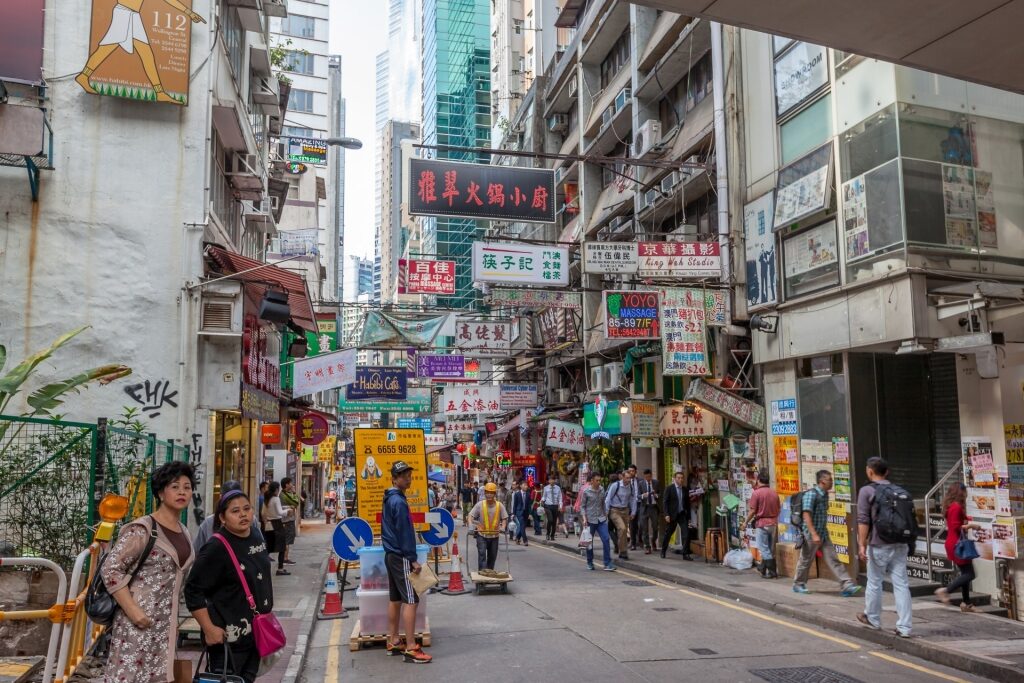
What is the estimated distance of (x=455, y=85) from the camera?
91000 millimetres

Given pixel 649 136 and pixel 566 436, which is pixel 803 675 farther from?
pixel 649 136

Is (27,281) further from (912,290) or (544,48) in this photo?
(544,48)

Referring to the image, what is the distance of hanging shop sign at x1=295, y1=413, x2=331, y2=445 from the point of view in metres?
27.6

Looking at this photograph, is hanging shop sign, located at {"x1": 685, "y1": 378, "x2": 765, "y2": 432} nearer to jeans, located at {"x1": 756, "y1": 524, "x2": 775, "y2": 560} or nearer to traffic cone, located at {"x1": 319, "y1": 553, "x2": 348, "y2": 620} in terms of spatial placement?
jeans, located at {"x1": 756, "y1": 524, "x2": 775, "y2": 560}

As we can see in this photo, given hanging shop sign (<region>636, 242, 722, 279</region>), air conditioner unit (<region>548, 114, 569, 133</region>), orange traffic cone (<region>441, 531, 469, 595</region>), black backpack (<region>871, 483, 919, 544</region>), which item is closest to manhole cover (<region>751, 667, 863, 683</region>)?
black backpack (<region>871, 483, 919, 544</region>)

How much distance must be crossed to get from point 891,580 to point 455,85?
87694 millimetres

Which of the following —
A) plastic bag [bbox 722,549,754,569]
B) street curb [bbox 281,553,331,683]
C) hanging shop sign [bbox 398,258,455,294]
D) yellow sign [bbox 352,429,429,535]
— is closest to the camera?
street curb [bbox 281,553,331,683]

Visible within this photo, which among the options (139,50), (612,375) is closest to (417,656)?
(139,50)

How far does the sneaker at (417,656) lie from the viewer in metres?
8.27

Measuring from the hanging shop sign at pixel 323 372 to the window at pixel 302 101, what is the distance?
50.9m

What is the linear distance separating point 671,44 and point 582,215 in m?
8.94

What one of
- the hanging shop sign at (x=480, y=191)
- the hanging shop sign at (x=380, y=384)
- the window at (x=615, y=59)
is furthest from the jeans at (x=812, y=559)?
the window at (x=615, y=59)

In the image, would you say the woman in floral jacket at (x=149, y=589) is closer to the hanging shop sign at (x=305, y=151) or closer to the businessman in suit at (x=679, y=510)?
the businessman in suit at (x=679, y=510)

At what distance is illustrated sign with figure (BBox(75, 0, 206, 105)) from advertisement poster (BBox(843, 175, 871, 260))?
10.8 metres
